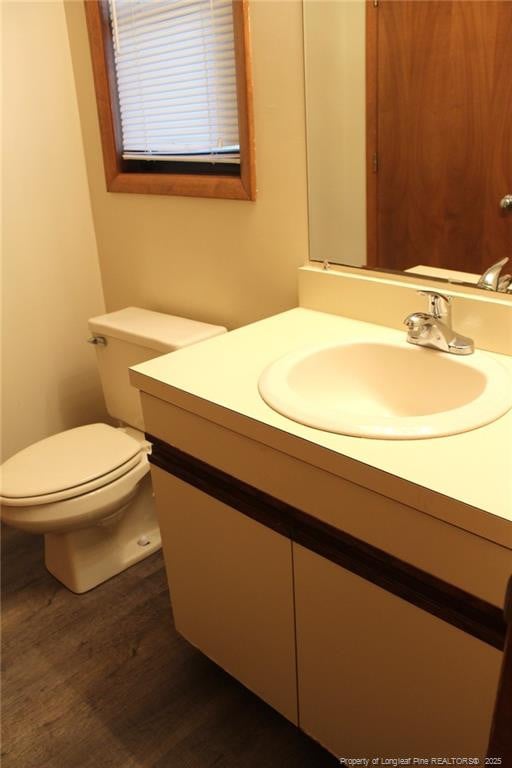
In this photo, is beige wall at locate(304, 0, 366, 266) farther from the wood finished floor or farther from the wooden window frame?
the wood finished floor

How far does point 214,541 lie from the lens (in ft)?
4.27

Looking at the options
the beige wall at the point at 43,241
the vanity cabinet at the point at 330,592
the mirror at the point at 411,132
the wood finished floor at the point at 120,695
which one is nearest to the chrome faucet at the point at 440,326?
the mirror at the point at 411,132

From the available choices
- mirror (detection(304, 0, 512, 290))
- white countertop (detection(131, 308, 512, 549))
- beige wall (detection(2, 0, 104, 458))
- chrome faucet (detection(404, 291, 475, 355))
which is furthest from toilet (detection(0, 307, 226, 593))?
chrome faucet (detection(404, 291, 475, 355))

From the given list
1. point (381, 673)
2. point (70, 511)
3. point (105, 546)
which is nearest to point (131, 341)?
point (70, 511)

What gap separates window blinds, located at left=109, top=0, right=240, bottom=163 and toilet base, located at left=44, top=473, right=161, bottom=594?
102 cm

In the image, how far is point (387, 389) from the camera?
1354mm

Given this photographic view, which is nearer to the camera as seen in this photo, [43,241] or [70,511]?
[70,511]

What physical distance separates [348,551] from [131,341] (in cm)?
108

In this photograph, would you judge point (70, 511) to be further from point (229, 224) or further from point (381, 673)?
point (381, 673)

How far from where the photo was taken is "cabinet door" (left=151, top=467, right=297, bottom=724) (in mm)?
1196

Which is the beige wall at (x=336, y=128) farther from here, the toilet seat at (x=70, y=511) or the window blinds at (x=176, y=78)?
→ the toilet seat at (x=70, y=511)

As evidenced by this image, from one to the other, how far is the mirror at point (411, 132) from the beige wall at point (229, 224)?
0.06m

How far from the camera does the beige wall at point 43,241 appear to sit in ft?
6.50

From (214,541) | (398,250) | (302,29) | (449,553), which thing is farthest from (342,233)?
(449,553)
